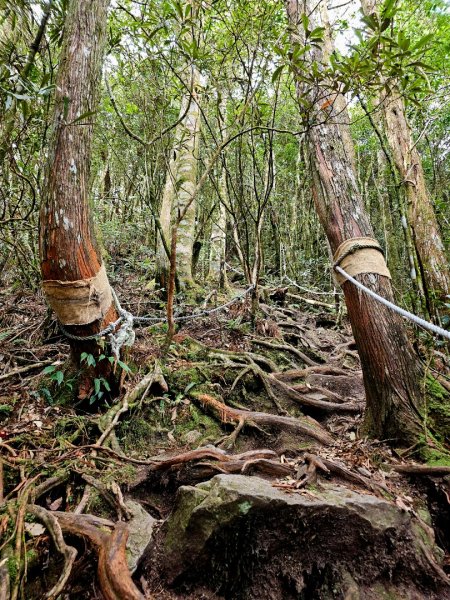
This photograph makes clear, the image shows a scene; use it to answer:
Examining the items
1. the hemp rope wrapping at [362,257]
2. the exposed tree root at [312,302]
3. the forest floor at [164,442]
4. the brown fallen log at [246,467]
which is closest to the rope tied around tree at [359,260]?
the hemp rope wrapping at [362,257]

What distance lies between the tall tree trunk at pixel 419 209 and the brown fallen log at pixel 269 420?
1802mm

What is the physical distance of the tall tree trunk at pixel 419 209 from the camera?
4125 mm

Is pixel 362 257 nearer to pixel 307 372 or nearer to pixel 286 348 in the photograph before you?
pixel 307 372

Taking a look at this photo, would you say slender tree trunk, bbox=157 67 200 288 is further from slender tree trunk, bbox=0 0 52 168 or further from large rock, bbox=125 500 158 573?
large rock, bbox=125 500 158 573

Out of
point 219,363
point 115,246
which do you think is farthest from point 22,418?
point 115,246

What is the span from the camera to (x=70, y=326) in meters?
2.53

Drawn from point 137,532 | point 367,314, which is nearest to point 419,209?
point 367,314

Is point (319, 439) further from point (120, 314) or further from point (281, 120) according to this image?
point (281, 120)

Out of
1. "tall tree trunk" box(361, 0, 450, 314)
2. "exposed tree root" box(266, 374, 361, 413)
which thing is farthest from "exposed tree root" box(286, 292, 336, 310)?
"exposed tree root" box(266, 374, 361, 413)

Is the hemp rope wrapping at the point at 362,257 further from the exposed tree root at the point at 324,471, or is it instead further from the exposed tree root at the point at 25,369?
the exposed tree root at the point at 25,369

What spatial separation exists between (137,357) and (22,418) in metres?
1.12

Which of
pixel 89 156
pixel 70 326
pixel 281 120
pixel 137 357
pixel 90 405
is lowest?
pixel 90 405

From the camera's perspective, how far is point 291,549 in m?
1.73

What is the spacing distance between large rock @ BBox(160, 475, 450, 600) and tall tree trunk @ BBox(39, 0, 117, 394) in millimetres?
1522
